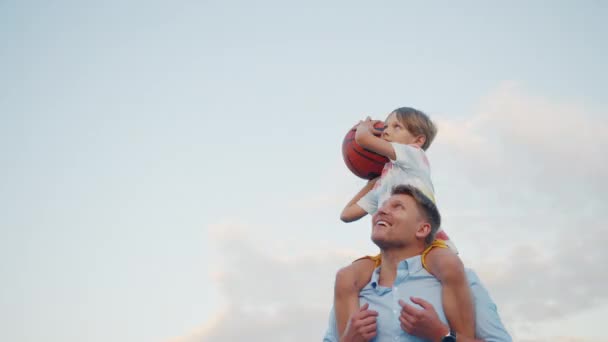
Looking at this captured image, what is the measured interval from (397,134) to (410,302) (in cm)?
253

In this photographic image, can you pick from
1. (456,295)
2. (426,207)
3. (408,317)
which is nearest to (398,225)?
(426,207)

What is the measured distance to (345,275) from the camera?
5.33 metres

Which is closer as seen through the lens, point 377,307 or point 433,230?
point 377,307

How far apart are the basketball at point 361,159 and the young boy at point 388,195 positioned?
0.11m

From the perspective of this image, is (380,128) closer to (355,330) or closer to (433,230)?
(433,230)

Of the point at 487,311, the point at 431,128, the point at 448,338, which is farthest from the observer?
the point at 431,128

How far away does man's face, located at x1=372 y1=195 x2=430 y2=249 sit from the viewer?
5.22m

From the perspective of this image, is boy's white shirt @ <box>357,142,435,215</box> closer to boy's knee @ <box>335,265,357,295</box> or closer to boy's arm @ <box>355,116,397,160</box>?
boy's arm @ <box>355,116,397,160</box>

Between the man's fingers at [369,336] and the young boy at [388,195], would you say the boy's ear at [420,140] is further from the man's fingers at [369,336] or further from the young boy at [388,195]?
the man's fingers at [369,336]

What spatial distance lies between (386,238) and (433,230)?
454 mm

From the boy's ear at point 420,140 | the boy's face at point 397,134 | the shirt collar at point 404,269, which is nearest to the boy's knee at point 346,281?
the shirt collar at point 404,269

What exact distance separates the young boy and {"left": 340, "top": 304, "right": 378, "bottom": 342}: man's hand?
0.28 metres

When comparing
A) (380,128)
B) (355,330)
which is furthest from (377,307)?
(380,128)

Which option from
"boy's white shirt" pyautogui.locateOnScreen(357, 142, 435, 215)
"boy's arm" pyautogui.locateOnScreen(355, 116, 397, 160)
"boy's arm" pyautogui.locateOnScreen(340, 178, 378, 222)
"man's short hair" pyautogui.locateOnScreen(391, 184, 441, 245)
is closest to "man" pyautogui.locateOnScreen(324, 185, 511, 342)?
"man's short hair" pyautogui.locateOnScreen(391, 184, 441, 245)
